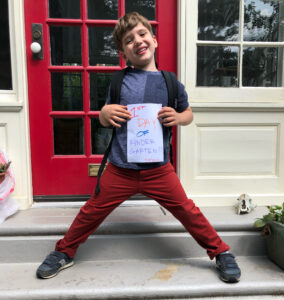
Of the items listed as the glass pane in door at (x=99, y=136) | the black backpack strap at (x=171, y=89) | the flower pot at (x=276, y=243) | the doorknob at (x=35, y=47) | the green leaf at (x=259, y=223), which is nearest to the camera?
the black backpack strap at (x=171, y=89)

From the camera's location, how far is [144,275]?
5.89 ft

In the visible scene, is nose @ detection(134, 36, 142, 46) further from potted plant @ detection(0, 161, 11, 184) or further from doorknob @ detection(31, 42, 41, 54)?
potted plant @ detection(0, 161, 11, 184)

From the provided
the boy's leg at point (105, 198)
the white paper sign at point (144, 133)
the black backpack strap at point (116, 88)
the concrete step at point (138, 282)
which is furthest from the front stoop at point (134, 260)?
the black backpack strap at point (116, 88)

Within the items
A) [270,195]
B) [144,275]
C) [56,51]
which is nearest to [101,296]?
[144,275]

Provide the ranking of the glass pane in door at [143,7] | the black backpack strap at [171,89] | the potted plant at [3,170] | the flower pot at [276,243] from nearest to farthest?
the black backpack strap at [171,89], the flower pot at [276,243], the potted plant at [3,170], the glass pane in door at [143,7]

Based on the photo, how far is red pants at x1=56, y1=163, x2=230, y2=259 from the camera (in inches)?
67.4

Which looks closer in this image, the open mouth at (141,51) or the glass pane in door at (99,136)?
the open mouth at (141,51)

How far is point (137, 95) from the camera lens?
5.44ft

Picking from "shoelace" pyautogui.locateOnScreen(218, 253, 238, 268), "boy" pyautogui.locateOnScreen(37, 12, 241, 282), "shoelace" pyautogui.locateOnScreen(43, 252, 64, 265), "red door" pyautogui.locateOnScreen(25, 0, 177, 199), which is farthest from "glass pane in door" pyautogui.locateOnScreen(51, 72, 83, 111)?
"shoelace" pyautogui.locateOnScreen(218, 253, 238, 268)

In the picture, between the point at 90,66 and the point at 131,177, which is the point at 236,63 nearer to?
the point at 90,66

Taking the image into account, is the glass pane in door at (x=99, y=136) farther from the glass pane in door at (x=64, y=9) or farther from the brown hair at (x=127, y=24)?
the brown hair at (x=127, y=24)

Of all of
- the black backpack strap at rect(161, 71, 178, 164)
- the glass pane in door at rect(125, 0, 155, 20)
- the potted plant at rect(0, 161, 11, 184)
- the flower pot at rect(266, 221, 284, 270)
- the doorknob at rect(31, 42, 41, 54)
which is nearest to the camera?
the black backpack strap at rect(161, 71, 178, 164)

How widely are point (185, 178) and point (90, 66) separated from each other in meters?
1.16

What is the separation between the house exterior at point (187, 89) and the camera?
2.29m
